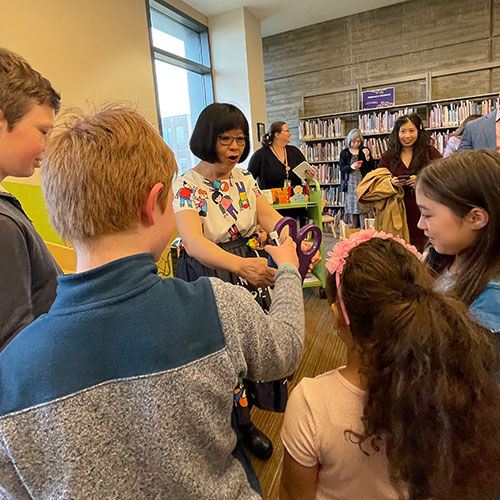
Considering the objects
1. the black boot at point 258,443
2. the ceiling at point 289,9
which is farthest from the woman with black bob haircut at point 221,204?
the ceiling at point 289,9

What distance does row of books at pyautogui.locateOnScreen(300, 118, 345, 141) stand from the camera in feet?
20.0

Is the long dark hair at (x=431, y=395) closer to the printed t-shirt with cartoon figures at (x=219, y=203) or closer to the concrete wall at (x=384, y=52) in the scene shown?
the printed t-shirt with cartoon figures at (x=219, y=203)

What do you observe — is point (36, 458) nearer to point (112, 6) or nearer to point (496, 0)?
point (112, 6)

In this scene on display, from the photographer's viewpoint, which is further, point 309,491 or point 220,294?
point 309,491

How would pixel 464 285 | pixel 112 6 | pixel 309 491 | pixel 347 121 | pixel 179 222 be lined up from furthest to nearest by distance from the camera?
pixel 347 121 < pixel 112 6 < pixel 179 222 < pixel 464 285 < pixel 309 491

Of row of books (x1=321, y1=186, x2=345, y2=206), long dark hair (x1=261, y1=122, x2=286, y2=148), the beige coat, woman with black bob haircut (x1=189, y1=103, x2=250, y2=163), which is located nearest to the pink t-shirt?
woman with black bob haircut (x1=189, y1=103, x2=250, y2=163)

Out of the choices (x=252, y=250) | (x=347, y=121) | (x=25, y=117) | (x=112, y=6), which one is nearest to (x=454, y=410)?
(x=252, y=250)

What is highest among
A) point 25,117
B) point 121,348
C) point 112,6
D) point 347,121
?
point 112,6

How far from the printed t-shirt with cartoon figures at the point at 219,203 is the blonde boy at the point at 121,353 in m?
0.73

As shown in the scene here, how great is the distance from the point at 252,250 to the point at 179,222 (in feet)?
1.04

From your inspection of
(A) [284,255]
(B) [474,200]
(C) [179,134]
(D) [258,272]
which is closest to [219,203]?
(D) [258,272]

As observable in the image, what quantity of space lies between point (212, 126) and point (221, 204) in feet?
0.96

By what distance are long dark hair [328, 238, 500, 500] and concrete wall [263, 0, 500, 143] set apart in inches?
233

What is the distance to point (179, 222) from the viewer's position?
4.30 feet
